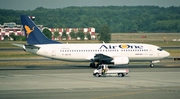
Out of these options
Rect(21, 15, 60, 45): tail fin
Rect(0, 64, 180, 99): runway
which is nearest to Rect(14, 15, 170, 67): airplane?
Rect(21, 15, 60, 45): tail fin

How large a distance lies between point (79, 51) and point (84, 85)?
67.6ft

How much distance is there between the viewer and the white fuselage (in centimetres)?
6084

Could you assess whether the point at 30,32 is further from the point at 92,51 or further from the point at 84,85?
the point at 84,85

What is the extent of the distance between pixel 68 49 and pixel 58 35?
101 m

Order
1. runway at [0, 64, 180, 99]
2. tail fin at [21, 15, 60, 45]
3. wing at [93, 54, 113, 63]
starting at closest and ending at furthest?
1. runway at [0, 64, 180, 99]
2. wing at [93, 54, 113, 63]
3. tail fin at [21, 15, 60, 45]

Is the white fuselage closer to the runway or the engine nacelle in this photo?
the engine nacelle

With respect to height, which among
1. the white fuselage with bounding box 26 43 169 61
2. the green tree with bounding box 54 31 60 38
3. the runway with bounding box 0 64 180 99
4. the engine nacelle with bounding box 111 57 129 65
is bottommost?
the runway with bounding box 0 64 180 99

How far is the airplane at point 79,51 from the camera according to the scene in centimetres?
6056

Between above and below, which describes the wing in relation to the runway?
above

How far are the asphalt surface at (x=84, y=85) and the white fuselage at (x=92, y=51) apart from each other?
21.1 feet

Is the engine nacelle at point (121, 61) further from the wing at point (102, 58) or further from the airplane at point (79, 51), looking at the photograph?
the wing at point (102, 58)

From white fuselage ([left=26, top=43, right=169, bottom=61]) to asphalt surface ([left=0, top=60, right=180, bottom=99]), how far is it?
643 centimetres

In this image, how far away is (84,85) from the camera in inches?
1610

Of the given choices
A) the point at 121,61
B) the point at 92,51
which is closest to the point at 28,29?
the point at 92,51
